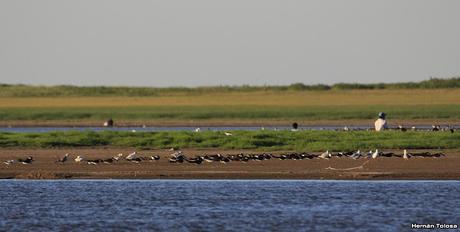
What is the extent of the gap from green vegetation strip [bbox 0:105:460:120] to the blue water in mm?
33478

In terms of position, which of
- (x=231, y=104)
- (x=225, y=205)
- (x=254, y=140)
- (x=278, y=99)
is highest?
(x=254, y=140)

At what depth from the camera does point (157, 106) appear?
74.3 meters

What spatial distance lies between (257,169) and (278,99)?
5001 centimetres

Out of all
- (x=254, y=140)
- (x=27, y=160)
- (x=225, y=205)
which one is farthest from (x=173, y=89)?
(x=225, y=205)

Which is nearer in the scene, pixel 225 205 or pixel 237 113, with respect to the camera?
pixel 225 205

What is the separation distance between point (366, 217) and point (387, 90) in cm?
6096

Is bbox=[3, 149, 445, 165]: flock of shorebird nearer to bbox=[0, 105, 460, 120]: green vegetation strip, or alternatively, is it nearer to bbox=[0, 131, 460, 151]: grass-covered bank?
bbox=[0, 131, 460, 151]: grass-covered bank

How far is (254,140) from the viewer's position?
35.9 metres

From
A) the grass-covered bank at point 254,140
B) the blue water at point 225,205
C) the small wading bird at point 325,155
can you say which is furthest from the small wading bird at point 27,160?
the small wading bird at point 325,155

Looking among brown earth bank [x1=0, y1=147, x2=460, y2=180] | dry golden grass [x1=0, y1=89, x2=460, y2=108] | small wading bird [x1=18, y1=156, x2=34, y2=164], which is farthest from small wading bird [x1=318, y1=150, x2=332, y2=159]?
dry golden grass [x1=0, y1=89, x2=460, y2=108]

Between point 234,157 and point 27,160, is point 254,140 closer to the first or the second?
point 234,157

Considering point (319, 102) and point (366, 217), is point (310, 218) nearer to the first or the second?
point (366, 217)

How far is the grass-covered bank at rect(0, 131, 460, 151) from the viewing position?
34.6 metres

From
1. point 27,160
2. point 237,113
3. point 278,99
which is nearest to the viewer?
point 27,160
